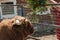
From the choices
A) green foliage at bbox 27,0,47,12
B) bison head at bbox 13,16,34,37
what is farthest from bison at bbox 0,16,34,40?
green foliage at bbox 27,0,47,12

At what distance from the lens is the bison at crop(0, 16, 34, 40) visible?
2471 mm

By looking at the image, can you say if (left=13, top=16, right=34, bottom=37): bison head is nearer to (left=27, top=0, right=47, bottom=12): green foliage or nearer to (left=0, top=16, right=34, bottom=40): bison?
(left=0, top=16, right=34, bottom=40): bison

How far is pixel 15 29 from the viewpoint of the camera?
2.48 m

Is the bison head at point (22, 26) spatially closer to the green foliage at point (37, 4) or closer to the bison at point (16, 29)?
the bison at point (16, 29)

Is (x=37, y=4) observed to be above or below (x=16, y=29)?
above

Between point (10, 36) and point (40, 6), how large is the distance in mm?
1302

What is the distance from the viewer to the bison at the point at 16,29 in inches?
97.3

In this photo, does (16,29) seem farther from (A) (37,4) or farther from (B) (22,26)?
(A) (37,4)

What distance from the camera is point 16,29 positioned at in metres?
2.47

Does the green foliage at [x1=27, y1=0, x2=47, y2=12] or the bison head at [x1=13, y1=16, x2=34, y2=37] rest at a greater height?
the green foliage at [x1=27, y1=0, x2=47, y2=12]

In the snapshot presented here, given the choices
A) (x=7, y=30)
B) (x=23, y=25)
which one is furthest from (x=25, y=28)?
(x=7, y=30)

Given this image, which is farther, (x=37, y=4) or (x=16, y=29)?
(x=37, y=4)

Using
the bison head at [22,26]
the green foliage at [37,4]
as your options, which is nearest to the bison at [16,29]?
the bison head at [22,26]

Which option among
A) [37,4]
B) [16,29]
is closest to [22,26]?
[16,29]
